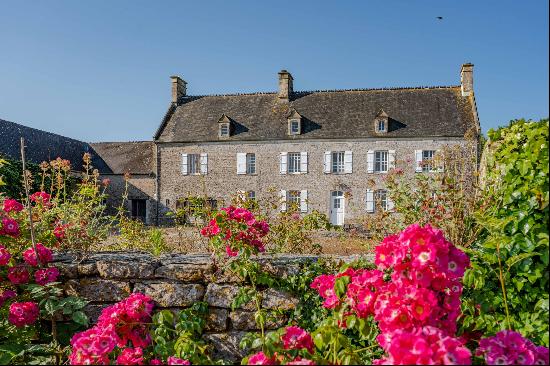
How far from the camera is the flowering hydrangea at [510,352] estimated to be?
6.35ft

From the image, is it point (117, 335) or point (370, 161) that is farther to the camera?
point (370, 161)

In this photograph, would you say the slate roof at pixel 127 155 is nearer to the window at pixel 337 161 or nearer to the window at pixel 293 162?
the window at pixel 293 162

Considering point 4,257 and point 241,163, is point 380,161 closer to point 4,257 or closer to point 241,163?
point 241,163

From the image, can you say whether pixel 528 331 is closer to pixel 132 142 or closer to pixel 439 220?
pixel 439 220

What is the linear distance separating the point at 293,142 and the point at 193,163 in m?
5.49

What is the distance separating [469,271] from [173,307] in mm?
2324

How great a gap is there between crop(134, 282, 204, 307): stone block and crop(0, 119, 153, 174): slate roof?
22184 mm

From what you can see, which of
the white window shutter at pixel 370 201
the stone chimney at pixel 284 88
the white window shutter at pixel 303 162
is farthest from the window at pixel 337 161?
the stone chimney at pixel 284 88

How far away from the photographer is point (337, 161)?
2317cm

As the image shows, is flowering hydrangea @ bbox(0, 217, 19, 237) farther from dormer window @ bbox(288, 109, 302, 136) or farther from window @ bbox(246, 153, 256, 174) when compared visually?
window @ bbox(246, 153, 256, 174)

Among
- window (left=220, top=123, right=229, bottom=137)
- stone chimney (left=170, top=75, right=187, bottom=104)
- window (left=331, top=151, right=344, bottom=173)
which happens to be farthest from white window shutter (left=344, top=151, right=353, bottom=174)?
stone chimney (left=170, top=75, right=187, bottom=104)

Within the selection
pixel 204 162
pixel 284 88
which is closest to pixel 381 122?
pixel 284 88

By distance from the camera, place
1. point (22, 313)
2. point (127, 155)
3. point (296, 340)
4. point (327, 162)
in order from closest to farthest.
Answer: point (296, 340)
point (22, 313)
point (327, 162)
point (127, 155)

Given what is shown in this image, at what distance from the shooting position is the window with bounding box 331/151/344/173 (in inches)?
908
